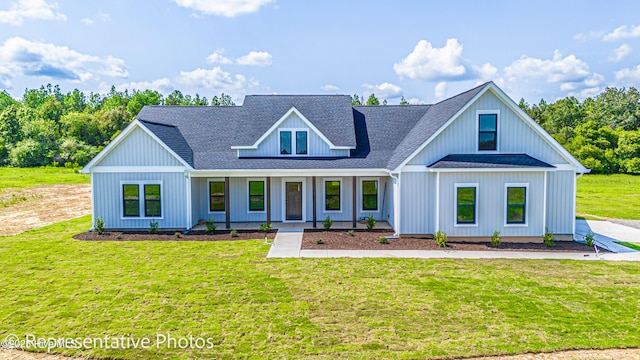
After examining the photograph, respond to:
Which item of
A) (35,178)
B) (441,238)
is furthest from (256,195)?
(35,178)

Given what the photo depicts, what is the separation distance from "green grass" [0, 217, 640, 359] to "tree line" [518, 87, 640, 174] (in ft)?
147

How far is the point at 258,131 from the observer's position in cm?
1908

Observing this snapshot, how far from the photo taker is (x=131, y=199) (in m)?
16.5

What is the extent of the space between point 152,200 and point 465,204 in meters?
12.8

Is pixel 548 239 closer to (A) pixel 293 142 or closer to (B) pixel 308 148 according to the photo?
(B) pixel 308 148

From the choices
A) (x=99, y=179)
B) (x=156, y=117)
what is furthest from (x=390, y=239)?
(x=156, y=117)

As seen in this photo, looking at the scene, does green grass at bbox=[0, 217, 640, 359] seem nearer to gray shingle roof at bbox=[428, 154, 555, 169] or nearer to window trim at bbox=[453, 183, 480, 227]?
window trim at bbox=[453, 183, 480, 227]

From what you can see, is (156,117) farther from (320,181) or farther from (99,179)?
(320,181)

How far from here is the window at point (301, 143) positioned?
1819cm

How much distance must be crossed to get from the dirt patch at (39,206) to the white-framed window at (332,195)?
13.6 metres

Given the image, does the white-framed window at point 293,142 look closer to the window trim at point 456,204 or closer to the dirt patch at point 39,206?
the window trim at point 456,204

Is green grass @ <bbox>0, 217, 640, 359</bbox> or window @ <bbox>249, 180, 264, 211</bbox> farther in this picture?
window @ <bbox>249, 180, 264, 211</bbox>

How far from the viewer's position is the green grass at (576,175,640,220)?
70.5 ft

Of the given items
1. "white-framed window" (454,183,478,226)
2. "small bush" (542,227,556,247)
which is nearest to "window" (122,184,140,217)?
"white-framed window" (454,183,478,226)
